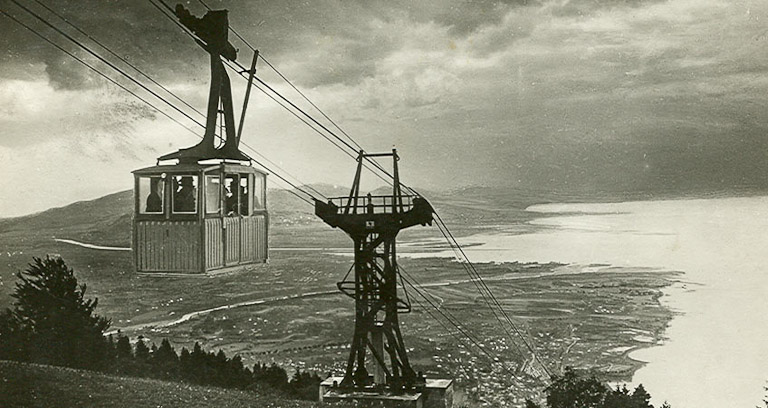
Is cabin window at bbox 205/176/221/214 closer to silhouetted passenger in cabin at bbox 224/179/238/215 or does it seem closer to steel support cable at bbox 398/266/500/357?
silhouetted passenger in cabin at bbox 224/179/238/215

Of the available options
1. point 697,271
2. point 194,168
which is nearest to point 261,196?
point 194,168

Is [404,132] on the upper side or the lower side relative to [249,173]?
upper

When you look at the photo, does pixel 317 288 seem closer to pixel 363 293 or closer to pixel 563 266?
pixel 363 293

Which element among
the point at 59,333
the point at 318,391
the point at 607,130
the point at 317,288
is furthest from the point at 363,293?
the point at 59,333

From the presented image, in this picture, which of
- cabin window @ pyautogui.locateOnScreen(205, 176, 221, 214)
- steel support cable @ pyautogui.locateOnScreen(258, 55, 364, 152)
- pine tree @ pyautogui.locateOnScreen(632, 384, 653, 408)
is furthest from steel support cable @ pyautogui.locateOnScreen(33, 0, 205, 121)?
pine tree @ pyautogui.locateOnScreen(632, 384, 653, 408)

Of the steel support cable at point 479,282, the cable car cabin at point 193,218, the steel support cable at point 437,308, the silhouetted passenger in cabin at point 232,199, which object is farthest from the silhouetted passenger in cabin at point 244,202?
the steel support cable at point 479,282

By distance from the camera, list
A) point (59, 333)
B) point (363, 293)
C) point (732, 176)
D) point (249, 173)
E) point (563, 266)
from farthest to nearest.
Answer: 1. point (59, 333)
2. point (563, 266)
3. point (732, 176)
4. point (363, 293)
5. point (249, 173)

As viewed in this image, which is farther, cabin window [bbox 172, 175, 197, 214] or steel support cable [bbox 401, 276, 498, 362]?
steel support cable [bbox 401, 276, 498, 362]
